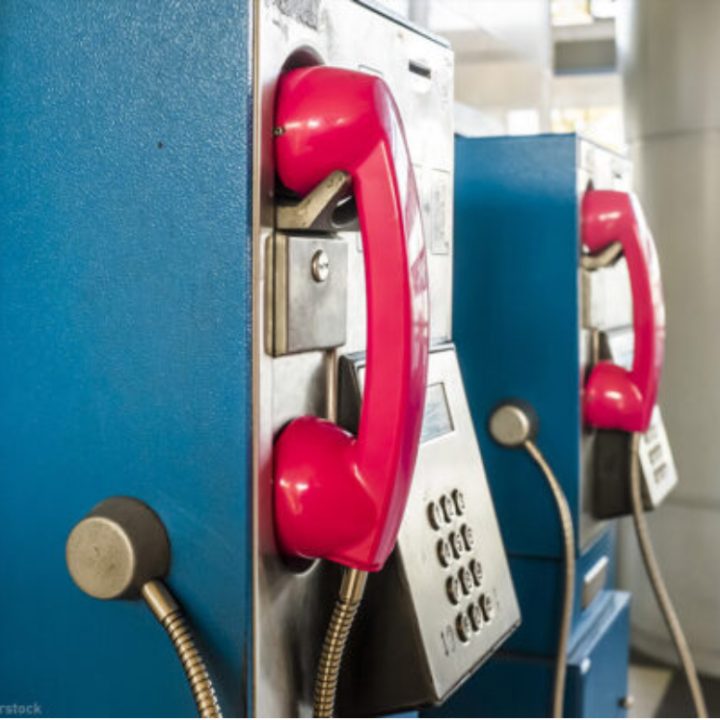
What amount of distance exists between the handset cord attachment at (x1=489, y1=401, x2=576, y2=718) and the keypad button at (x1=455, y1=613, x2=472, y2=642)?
25.6 inches

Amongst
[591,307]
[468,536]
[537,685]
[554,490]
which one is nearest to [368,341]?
[468,536]

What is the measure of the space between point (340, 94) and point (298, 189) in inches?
2.9

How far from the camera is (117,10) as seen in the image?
2.55 feet

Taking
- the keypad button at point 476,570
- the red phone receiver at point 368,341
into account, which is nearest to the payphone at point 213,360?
the red phone receiver at point 368,341

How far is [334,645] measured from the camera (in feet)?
2.56

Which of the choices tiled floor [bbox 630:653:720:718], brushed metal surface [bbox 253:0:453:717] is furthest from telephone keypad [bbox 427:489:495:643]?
tiled floor [bbox 630:653:720:718]

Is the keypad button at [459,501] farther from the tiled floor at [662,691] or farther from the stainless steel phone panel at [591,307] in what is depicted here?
the tiled floor at [662,691]

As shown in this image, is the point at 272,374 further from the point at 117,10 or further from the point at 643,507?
the point at 643,507

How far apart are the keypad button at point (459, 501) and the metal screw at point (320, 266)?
10.8 inches

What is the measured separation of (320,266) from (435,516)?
0.26 m

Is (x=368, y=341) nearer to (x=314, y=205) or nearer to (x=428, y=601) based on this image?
(x=314, y=205)

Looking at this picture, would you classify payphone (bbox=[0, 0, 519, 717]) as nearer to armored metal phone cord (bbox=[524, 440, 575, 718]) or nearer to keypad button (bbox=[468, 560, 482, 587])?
keypad button (bbox=[468, 560, 482, 587])

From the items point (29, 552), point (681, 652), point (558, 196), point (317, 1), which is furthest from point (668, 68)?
point (29, 552)

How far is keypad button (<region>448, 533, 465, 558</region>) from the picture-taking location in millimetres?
939
